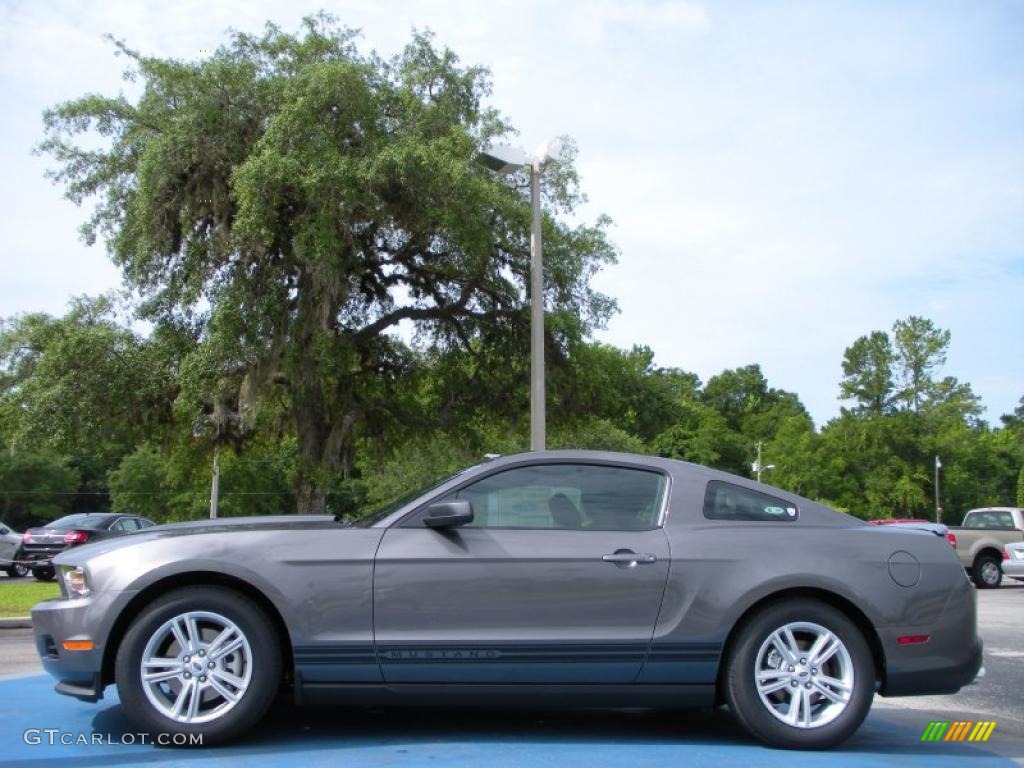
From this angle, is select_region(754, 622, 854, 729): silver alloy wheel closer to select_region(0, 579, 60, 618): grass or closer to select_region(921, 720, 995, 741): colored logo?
select_region(921, 720, 995, 741): colored logo

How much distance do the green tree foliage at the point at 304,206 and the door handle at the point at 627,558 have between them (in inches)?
542

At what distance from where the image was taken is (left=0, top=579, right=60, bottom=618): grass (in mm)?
12406

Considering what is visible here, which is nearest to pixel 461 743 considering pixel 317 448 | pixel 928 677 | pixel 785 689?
pixel 785 689

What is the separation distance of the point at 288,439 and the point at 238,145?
27.8ft

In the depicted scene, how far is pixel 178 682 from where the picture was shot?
15.5 ft

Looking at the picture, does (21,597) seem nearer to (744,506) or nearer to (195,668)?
(195,668)

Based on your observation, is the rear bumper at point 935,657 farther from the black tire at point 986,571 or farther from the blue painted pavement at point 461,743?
the black tire at point 986,571

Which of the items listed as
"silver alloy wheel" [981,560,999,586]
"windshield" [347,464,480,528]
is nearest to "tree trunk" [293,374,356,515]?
"silver alloy wheel" [981,560,999,586]

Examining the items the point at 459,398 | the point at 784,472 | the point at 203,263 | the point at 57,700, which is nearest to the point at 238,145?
the point at 203,263

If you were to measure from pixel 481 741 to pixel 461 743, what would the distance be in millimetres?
112

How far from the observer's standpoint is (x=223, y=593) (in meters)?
4.80

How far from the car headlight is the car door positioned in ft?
4.45

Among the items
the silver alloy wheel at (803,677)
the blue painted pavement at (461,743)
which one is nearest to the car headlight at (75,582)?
the blue painted pavement at (461,743)

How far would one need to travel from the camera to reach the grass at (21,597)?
12.4m
